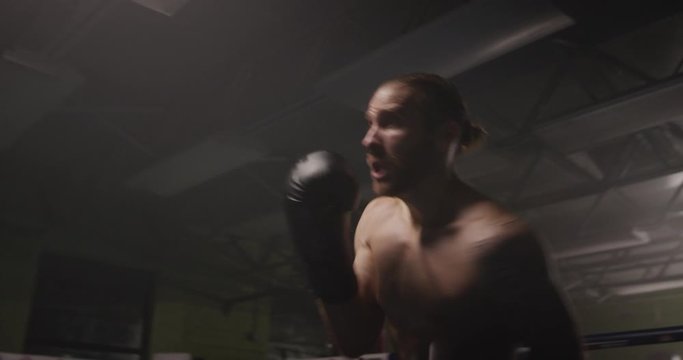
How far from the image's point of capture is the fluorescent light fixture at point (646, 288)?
30.2ft

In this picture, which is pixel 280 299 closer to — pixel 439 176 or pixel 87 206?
pixel 87 206

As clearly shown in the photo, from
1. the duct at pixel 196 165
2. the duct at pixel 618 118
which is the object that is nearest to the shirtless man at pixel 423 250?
the duct at pixel 618 118

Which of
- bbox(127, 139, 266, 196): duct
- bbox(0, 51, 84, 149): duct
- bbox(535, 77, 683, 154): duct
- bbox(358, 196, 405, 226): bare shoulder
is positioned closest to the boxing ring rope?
bbox(358, 196, 405, 226): bare shoulder

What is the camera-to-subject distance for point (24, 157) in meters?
6.07

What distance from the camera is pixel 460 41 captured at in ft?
11.0

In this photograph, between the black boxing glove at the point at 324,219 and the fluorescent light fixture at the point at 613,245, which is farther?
the fluorescent light fixture at the point at 613,245

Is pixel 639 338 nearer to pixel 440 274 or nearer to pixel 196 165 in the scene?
pixel 440 274

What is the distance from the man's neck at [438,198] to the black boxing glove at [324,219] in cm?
17

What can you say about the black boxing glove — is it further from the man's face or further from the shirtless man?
the man's face

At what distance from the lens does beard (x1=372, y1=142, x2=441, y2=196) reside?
3.92 feet

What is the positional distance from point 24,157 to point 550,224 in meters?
5.65

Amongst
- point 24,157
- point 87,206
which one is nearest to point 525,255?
point 24,157

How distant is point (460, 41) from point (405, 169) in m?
2.33

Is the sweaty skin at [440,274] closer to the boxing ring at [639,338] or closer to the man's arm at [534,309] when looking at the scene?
the man's arm at [534,309]
